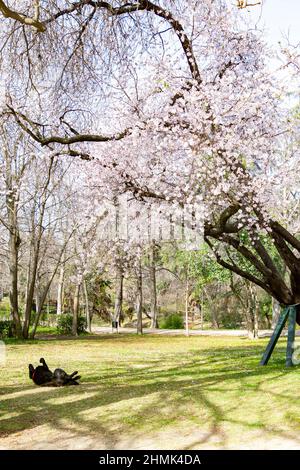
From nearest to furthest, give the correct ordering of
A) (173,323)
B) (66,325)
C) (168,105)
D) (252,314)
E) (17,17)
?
(17,17) → (168,105) → (252,314) → (66,325) → (173,323)

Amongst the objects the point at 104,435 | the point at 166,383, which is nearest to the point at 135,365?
the point at 166,383

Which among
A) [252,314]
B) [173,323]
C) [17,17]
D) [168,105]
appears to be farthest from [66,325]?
[17,17]

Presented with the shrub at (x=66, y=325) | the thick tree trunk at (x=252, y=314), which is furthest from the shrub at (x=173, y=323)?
the thick tree trunk at (x=252, y=314)

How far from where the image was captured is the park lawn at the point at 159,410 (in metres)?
4.74

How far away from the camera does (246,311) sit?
22.8m

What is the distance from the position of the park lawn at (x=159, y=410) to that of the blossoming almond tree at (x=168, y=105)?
9.46 ft

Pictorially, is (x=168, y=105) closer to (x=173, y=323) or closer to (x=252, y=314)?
(x=252, y=314)

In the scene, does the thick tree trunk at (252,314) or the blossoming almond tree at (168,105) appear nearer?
the blossoming almond tree at (168,105)

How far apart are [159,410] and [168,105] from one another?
489 centimetres

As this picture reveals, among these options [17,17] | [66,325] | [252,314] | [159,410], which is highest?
[17,17]

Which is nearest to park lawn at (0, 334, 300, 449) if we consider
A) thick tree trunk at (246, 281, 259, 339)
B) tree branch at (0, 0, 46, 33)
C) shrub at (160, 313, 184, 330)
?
tree branch at (0, 0, 46, 33)

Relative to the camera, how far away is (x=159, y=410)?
6020mm

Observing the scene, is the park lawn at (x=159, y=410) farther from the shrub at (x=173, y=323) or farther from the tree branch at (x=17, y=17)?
the shrub at (x=173, y=323)
